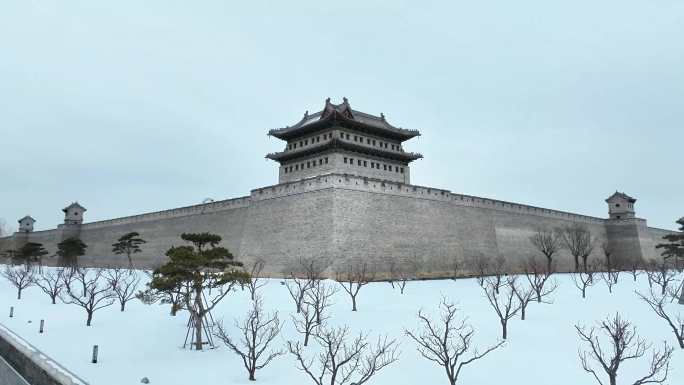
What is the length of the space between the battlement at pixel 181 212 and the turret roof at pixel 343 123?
663 centimetres

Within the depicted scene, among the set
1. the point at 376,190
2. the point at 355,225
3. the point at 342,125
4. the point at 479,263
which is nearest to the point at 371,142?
the point at 342,125

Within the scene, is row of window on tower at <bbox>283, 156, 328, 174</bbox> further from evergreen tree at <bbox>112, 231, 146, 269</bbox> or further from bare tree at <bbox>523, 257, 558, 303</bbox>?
bare tree at <bbox>523, 257, 558, 303</bbox>

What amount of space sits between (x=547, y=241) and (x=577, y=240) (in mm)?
2845

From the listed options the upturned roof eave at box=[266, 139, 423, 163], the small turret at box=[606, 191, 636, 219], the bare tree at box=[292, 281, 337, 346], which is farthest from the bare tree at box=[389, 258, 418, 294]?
the small turret at box=[606, 191, 636, 219]

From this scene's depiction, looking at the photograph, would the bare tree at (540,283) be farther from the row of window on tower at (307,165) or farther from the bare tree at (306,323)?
the row of window on tower at (307,165)

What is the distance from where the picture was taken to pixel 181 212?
117 feet

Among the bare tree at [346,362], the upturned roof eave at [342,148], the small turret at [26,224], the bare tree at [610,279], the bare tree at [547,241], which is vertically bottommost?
the bare tree at [346,362]

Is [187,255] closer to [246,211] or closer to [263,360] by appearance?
[263,360]

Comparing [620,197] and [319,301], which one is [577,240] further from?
[319,301]

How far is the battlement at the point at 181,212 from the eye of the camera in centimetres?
3148

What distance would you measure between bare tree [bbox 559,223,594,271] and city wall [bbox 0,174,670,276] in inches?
33.6

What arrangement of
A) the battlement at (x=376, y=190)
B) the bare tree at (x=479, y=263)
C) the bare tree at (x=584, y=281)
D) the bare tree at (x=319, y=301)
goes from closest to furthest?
the bare tree at (x=319, y=301) → the bare tree at (x=584, y=281) → the battlement at (x=376, y=190) → the bare tree at (x=479, y=263)

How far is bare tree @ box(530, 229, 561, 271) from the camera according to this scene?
3444cm

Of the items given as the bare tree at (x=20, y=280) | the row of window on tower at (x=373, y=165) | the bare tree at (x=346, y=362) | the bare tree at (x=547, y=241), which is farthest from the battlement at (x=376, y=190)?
the bare tree at (x=346, y=362)
